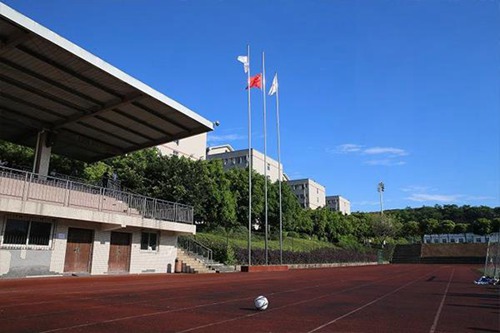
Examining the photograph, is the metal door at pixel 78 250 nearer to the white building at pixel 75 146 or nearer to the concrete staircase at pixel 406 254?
the white building at pixel 75 146

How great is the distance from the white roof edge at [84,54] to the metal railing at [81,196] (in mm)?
6097

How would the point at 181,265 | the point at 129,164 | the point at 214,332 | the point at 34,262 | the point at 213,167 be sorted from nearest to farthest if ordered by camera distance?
the point at 214,332 → the point at 34,262 → the point at 181,265 → the point at 129,164 → the point at 213,167

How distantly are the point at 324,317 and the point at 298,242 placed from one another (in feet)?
144

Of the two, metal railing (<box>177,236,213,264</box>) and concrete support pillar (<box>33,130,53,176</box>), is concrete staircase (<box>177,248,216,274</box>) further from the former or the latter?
concrete support pillar (<box>33,130,53,176</box>)

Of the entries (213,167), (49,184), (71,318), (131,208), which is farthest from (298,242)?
(71,318)

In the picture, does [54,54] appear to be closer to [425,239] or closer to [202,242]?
[202,242]

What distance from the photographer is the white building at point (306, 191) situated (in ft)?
400

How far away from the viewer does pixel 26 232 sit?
18.8 m

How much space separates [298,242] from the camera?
171 ft

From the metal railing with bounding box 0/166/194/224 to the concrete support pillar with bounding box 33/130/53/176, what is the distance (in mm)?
2579

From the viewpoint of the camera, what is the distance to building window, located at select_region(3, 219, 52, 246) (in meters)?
18.2

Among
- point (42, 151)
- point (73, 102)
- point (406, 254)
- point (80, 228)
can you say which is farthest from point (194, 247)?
point (406, 254)

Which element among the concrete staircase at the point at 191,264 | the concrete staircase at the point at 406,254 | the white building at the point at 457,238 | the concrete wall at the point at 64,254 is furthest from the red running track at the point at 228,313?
the white building at the point at 457,238

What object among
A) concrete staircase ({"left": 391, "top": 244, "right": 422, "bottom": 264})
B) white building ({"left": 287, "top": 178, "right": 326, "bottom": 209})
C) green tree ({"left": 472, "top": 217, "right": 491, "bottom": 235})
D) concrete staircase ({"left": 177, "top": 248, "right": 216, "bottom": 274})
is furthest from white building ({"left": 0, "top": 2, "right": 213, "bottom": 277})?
white building ({"left": 287, "top": 178, "right": 326, "bottom": 209})
